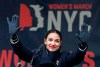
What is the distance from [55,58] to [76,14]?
167 cm

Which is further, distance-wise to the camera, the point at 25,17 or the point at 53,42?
the point at 25,17

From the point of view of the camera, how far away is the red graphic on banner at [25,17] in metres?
6.17

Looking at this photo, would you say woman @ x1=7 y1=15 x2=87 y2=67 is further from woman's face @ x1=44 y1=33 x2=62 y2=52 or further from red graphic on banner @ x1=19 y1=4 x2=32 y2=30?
red graphic on banner @ x1=19 y1=4 x2=32 y2=30

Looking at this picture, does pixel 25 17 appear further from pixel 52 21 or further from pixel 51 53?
pixel 51 53

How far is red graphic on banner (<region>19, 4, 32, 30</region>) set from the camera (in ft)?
20.2

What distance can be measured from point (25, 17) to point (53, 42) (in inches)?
69.5

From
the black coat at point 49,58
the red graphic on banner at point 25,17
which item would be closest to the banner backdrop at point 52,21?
the red graphic on banner at point 25,17

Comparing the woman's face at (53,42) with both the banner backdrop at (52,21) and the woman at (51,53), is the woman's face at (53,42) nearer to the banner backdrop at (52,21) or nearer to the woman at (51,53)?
the woman at (51,53)

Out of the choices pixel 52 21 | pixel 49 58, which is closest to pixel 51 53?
pixel 49 58

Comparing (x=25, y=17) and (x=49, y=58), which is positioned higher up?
(x=49, y=58)

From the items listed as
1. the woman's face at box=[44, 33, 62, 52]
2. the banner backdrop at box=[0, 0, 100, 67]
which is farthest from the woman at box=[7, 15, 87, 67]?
the banner backdrop at box=[0, 0, 100, 67]

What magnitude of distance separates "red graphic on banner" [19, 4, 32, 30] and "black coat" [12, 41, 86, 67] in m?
1.66

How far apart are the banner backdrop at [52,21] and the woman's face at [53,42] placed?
5.26ft

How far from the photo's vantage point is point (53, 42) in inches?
176
